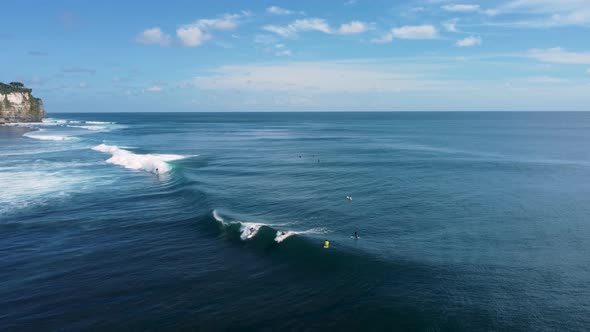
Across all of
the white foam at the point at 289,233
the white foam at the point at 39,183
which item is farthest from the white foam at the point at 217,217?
the white foam at the point at 39,183

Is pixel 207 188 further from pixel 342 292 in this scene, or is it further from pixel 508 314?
pixel 508 314

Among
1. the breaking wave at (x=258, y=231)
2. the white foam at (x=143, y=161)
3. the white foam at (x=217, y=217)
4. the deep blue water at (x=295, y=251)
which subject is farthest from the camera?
the white foam at (x=143, y=161)

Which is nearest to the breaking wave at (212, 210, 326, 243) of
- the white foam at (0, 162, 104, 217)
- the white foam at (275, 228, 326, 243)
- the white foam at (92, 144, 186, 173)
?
the white foam at (275, 228, 326, 243)

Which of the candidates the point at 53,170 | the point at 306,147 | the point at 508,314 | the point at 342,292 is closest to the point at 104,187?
the point at 53,170

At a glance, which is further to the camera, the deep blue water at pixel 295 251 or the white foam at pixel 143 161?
the white foam at pixel 143 161

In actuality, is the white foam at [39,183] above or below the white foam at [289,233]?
above

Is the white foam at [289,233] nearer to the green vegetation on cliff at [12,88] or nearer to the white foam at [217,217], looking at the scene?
the white foam at [217,217]
